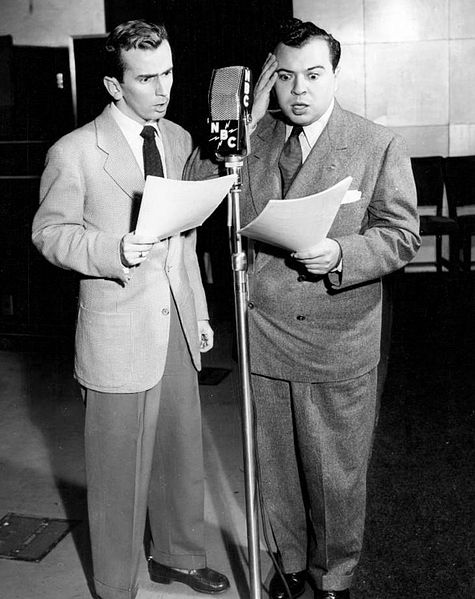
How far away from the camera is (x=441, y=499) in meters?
3.13

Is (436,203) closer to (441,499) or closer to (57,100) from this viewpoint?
(57,100)

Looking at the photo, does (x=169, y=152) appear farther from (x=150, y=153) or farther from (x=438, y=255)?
(x=438, y=255)

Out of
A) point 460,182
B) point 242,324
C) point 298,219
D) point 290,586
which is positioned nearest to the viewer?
point 298,219

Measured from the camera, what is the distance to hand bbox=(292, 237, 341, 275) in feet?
6.09

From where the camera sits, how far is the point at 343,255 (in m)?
1.96

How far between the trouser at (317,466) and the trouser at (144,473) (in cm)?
24

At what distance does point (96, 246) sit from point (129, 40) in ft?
1.85

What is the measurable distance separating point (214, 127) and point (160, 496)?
1222 millimetres

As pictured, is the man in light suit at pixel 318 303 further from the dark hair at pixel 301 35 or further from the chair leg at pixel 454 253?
the chair leg at pixel 454 253

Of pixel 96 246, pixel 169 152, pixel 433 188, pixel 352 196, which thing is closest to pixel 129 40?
pixel 169 152

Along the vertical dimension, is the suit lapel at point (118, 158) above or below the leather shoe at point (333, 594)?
above

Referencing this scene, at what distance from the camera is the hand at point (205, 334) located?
2.47m

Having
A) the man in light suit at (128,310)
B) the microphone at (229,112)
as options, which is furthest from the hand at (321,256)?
the man in light suit at (128,310)

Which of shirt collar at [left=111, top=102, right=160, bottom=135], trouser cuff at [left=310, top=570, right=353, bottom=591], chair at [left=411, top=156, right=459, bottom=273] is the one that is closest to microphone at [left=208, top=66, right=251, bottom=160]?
shirt collar at [left=111, top=102, right=160, bottom=135]
